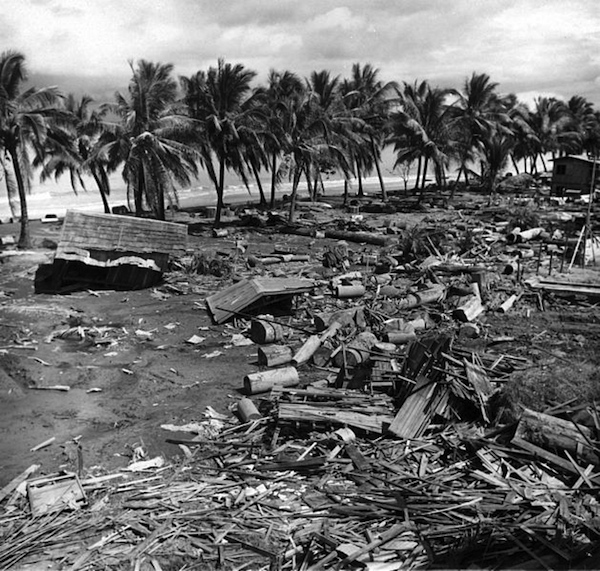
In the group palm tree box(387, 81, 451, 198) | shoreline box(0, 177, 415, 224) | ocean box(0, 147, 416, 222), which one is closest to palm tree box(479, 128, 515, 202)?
palm tree box(387, 81, 451, 198)

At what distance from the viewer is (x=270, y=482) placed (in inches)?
266

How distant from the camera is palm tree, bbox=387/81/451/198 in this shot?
36750mm

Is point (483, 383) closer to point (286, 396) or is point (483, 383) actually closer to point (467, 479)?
point (467, 479)

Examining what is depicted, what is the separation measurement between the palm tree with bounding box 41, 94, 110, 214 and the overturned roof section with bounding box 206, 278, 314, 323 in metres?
12.9

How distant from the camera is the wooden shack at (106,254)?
16.7 meters

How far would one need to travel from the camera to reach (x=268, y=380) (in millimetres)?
9789

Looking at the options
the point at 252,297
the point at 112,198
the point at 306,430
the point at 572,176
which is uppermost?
the point at 112,198

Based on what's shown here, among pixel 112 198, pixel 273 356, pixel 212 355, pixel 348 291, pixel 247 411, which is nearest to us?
pixel 247 411

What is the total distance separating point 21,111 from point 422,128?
24796mm

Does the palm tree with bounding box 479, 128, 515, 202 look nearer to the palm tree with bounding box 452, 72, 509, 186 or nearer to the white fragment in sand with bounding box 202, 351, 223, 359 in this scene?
the palm tree with bounding box 452, 72, 509, 186

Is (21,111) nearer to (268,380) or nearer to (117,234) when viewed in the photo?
(117,234)

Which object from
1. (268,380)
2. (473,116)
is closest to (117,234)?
(268,380)

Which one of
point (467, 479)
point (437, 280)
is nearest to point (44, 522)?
point (467, 479)

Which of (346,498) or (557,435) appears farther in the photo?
(557,435)
